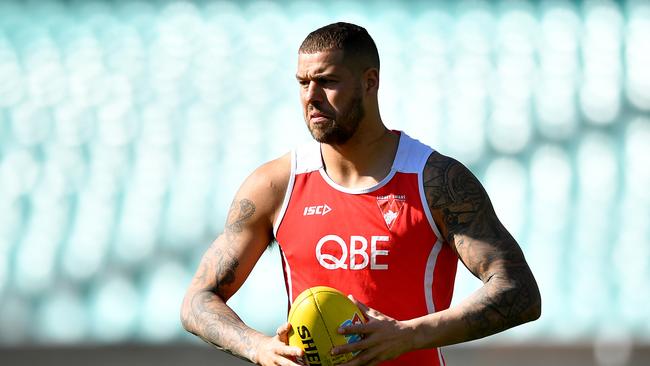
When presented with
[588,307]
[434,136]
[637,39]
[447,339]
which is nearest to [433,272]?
[447,339]

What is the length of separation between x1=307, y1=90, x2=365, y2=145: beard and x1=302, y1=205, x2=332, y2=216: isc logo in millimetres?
277

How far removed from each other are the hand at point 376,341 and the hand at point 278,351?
0.17 meters

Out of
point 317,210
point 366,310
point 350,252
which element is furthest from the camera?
point 317,210

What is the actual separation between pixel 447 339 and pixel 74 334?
6973 mm

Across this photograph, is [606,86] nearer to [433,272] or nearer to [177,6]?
[177,6]

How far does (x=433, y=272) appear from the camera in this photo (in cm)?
478

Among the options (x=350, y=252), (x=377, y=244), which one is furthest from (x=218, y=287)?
(x=377, y=244)

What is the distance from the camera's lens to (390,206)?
15.6 feet

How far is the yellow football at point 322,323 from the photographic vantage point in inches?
166

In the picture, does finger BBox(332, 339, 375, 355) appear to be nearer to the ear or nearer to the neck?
the neck

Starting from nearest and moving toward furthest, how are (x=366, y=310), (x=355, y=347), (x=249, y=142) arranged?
(x=355, y=347)
(x=366, y=310)
(x=249, y=142)

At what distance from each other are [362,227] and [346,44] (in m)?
0.78

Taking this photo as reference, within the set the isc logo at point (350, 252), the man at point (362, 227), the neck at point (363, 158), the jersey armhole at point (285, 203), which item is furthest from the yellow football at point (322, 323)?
the neck at point (363, 158)

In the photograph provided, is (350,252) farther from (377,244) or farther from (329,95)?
(329,95)
